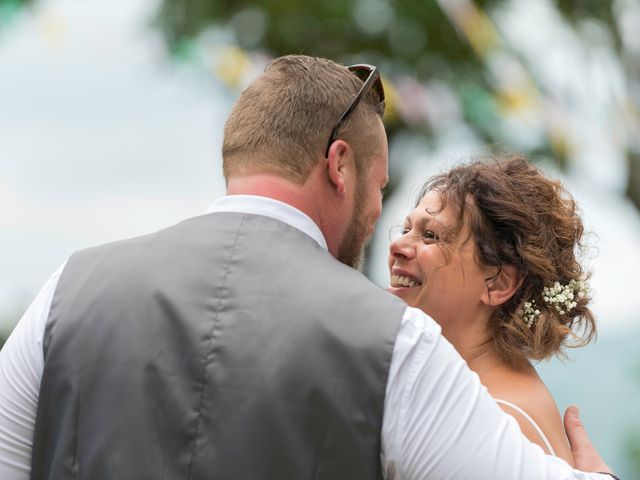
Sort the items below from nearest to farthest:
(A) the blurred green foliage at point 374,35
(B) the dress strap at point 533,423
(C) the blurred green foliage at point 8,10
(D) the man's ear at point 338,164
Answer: (D) the man's ear at point 338,164
(B) the dress strap at point 533,423
(C) the blurred green foliage at point 8,10
(A) the blurred green foliage at point 374,35

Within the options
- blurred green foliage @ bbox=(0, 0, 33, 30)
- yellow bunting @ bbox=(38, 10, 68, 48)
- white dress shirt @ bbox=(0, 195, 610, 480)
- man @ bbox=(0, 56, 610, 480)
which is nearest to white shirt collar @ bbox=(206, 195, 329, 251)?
man @ bbox=(0, 56, 610, 480)

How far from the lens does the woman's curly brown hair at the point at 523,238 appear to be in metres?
3.20

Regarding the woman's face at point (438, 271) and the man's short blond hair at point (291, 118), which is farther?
the woman's face at point (438, 271)

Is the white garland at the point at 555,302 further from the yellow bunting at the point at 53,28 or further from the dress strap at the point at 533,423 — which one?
the yellow bunting at the point at 53,28

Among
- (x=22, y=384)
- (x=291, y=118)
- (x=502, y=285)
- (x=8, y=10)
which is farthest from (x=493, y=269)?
(x=8, y=10)

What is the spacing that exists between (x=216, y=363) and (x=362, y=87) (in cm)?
71

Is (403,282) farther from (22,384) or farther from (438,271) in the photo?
(22,384)

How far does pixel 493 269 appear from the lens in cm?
323

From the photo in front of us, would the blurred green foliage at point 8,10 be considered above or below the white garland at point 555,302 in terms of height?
above

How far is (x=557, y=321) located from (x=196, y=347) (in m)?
1.37

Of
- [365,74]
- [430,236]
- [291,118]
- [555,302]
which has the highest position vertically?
[365,74]

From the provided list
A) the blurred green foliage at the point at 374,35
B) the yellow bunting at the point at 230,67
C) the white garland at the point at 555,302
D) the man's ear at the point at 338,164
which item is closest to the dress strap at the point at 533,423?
the white garland at the point at 555,302

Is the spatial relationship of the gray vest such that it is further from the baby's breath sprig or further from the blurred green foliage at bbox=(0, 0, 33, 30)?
the blurred green foliage at bbox=(0, 0, 33, 30)

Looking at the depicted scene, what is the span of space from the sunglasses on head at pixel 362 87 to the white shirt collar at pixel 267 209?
0.15m
